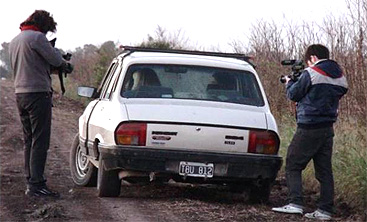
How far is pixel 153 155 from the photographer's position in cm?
848

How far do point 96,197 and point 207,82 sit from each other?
5.69 feet

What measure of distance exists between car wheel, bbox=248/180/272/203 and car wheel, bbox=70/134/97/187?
76.5 inches

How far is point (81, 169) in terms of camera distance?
10672mm

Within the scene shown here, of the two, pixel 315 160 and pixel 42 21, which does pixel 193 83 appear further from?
pixel 42 21

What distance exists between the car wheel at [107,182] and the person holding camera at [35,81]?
22.2 inches

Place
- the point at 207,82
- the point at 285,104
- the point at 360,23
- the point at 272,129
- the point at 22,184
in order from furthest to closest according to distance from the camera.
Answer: the point at 285,104, the point at 360,23, the point at 22,184, the point at 207,82, the point at 272,129

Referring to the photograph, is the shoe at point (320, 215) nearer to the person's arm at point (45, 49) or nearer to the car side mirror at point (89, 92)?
the person's arm at point (45, 49)

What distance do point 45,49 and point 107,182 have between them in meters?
1.54

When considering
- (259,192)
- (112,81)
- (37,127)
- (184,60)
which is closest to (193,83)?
(184,60)

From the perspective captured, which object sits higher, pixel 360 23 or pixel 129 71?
pixel 360 23

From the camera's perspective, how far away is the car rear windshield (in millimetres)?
9297

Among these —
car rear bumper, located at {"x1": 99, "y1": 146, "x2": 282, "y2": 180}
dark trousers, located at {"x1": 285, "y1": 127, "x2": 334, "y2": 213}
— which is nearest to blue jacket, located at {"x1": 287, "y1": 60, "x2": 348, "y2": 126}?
dark trousers, located at {"x1": 285, "y1": 127, "x2": 334, "y2": 213}

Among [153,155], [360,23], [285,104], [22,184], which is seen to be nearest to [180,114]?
[153,155]

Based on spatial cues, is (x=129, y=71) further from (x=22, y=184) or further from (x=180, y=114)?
(x=22, y=184)
